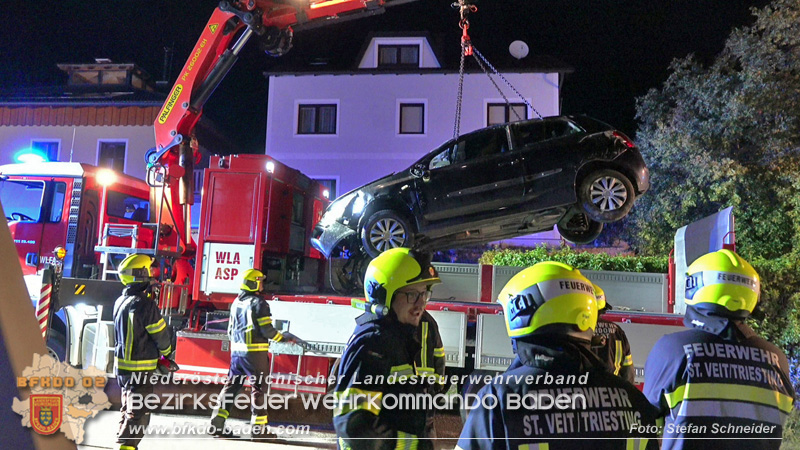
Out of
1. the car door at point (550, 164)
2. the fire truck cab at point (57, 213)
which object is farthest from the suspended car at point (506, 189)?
the fire truck cab at point (57, 213)

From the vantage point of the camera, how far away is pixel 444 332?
597 centimetres

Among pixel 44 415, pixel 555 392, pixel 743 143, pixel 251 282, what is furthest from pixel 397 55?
pixel 44 415

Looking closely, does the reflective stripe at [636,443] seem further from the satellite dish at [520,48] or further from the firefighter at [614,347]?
the satellite dish at [520,48]

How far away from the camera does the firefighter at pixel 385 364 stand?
2.30 meters

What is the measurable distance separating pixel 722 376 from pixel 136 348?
447 cm

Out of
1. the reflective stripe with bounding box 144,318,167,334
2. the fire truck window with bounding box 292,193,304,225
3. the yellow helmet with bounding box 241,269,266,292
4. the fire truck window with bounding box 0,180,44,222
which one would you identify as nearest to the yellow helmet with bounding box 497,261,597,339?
the reflective stripe with bounding box 144,318,167,334

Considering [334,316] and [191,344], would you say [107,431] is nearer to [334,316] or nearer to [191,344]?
[191,344]

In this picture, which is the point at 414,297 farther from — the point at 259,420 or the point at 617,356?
the point at 259,420

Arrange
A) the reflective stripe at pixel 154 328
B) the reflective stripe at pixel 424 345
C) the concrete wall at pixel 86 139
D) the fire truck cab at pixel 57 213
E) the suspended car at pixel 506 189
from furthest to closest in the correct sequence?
the concrete wall at pixel 86 139, the fire truck cab at pixel 57 213, the suspended car at pixel 506 189, the reflective stripe at pixel 154 328, the reflective stripe at pixel 424 345

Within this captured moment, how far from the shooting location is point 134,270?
4941 millimetres

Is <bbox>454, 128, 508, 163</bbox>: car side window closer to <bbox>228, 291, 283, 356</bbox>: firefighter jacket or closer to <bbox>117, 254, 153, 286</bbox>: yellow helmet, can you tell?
<bbox>228, 291, 283, 356</bbox>: firefighter jacket

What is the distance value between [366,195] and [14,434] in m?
5.72

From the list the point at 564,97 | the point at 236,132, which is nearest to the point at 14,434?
the point at 564,97

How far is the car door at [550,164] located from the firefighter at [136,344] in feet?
13.4
